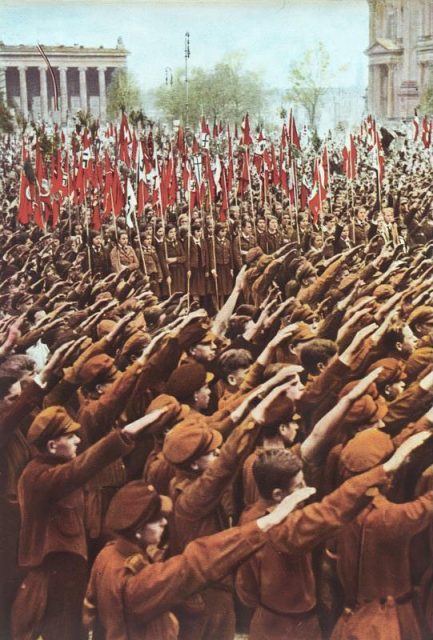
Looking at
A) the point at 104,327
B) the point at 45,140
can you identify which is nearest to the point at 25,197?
the point at 45,140

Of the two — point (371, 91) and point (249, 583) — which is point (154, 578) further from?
point (371, 91)

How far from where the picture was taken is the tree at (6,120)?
16.0 ft

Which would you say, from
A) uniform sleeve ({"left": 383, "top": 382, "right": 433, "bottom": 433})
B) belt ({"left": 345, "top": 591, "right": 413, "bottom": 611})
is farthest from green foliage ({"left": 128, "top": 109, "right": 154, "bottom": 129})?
belt ({"left": 345, "top": 591, "right": 413, "bottom": 611})

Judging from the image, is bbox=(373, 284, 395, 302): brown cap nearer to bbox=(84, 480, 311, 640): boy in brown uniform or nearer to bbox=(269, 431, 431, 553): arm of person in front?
bbox=(269, 431, 431, 553): arm of person in front

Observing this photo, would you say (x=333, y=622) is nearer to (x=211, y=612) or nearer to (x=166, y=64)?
(x=211, y=612)

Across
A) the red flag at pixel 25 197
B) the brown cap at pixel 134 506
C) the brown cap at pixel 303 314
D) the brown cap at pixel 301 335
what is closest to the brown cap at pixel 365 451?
the brown cap at pixel 301 335

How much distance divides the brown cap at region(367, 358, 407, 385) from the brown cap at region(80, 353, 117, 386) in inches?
49.9

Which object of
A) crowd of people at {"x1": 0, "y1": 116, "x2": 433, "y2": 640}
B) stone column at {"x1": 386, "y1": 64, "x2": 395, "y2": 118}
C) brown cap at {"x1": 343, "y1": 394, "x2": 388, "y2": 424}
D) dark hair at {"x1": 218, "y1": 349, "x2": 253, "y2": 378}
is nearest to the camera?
crowd of people at {"x1": 0, "y1": 116, "x2": 433, "y2": 640}

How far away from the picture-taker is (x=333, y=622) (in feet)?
16.0

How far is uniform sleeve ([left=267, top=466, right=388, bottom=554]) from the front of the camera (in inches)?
182

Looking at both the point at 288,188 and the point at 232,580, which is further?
the point at 288,188

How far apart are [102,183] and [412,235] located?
160cm

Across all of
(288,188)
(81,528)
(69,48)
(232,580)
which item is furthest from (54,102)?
(232,580)

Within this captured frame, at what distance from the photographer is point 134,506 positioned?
473 centimetres
